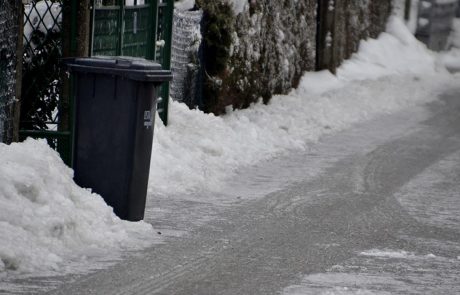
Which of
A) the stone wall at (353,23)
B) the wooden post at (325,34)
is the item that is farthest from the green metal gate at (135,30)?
the stone wall at (353,23)

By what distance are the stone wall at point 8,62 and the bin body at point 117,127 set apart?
0.68 meters

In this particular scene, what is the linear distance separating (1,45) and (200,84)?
20.2ft

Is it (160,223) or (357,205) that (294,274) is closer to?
(160,223)

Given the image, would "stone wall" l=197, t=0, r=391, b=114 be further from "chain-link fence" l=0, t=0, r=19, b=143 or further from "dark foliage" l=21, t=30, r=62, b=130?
Result: "chain-link fence" l=0, t=0, r=19, b=143

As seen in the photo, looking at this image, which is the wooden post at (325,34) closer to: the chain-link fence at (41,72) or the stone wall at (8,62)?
the chain-link fence at (41,72)

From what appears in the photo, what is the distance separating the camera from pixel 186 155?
12.4 metres

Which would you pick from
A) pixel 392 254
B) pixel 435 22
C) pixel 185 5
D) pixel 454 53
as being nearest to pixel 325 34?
pixel 185 5

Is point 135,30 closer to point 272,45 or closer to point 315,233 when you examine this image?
point 315,233

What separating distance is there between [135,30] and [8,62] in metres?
3.46

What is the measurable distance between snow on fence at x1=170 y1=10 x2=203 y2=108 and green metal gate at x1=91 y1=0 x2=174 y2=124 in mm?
519

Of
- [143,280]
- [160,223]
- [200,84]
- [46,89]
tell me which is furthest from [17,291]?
[200,84]

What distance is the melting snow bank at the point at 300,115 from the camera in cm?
1209

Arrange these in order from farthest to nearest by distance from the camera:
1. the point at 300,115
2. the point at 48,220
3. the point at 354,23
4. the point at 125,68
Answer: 1. the point at 354,23
2. the point at 300,115
3. the point at 125,68
4. the point at 48,220

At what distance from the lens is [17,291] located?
23.3 ft
